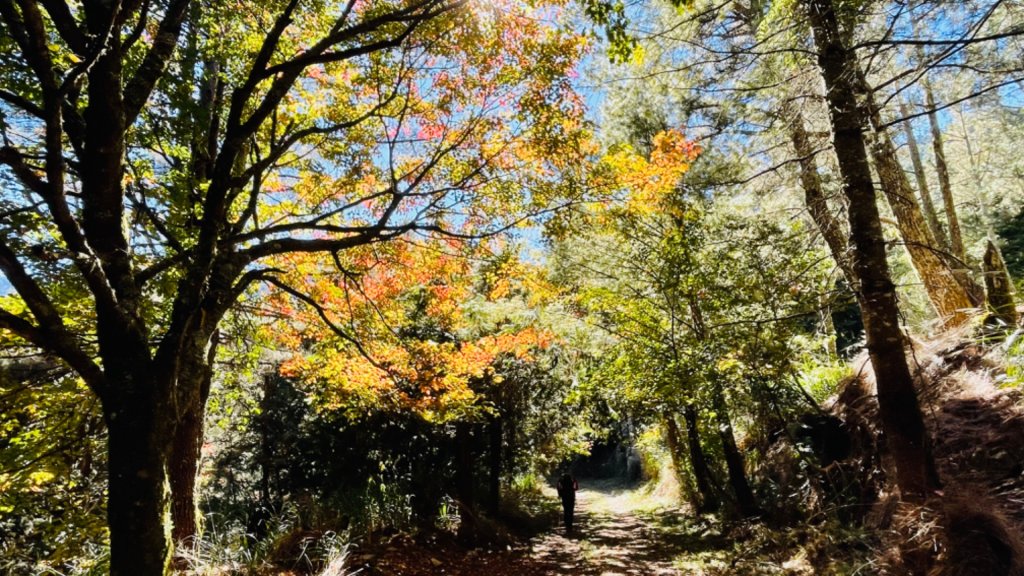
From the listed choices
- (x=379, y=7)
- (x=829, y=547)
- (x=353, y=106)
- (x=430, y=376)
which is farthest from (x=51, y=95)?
(x=829, y=547)

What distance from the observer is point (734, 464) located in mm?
9250

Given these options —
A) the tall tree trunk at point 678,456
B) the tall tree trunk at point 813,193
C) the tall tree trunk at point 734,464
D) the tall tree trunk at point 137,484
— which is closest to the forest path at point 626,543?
the tall tree trunk at point 678,456

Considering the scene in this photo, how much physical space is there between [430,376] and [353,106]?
173 inches

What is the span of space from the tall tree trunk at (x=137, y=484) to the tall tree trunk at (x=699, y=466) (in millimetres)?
8955

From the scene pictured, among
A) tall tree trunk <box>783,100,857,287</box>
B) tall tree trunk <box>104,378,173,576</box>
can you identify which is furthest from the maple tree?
tall tree trunk <box>783,100,857,287</box>

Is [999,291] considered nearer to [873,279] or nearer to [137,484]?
[873,279]

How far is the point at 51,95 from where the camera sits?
9.33 feet

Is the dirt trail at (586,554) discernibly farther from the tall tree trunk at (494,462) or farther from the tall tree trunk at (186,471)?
the tall tree trunk at (186,471)

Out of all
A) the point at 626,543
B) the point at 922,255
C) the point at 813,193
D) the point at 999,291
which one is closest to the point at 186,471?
the point at 626,543

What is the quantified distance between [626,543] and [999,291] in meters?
7.77

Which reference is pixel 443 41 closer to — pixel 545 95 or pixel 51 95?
pixel 545 95

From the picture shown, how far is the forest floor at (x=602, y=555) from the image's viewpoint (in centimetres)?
709

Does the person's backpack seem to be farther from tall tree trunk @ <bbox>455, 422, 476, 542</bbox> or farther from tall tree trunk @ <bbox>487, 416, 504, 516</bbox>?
tall tree trunk @ <bbox>455, 422, 476, 542</bbox>

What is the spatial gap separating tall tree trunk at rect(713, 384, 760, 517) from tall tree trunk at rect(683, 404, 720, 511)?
A: 0.94 metres
